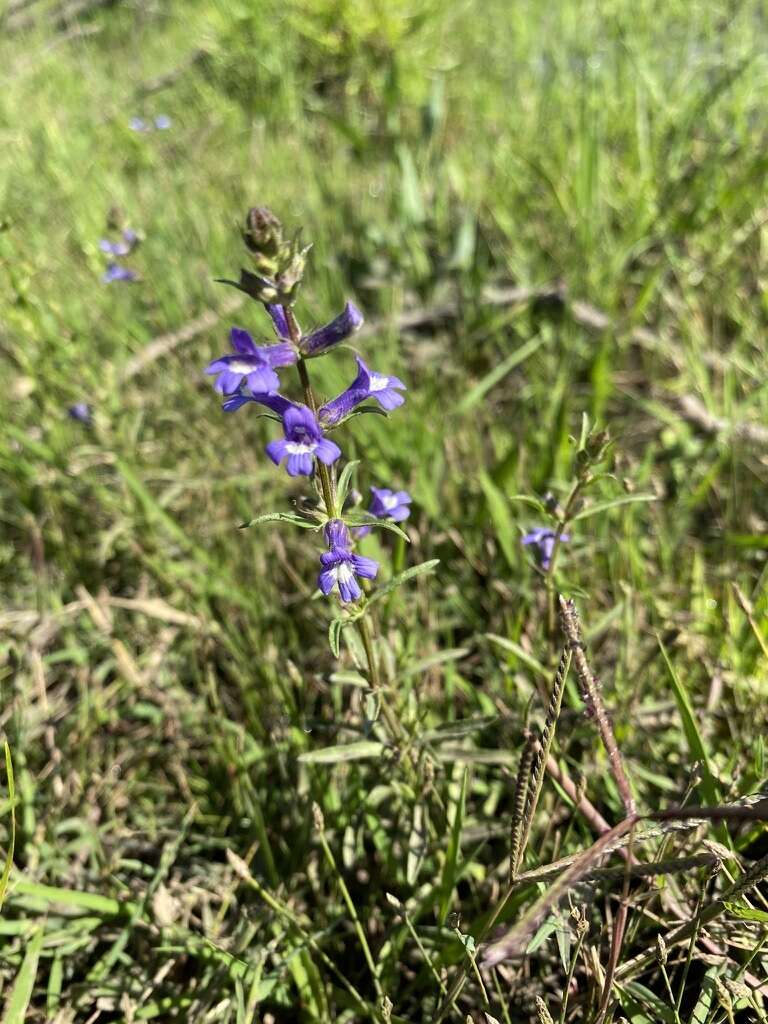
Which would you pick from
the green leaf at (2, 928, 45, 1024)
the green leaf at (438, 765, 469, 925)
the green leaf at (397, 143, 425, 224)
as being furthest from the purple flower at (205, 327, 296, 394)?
the green leaf at (397, 143, 425, 224)

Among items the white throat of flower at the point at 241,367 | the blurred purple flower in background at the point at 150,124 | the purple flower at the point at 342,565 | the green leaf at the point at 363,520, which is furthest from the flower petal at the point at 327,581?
the blurred purple flower in background at the point at 150,124

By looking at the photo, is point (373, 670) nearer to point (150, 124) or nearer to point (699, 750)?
point (699, 750)

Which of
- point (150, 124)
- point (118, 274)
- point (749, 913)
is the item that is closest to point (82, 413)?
point (118, 274)

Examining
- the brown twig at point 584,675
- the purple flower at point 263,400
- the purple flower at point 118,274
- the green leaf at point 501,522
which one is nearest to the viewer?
the brown twig at point 584,675

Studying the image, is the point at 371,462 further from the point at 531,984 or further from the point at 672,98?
the point at 672,98

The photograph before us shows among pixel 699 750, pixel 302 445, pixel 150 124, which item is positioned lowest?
pixel 699 750

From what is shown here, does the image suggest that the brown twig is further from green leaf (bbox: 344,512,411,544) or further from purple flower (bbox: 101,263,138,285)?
purple flower (bbox: 101,263,138,285)

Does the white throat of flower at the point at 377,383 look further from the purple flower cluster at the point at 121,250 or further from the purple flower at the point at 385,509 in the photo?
the purple flower cluster at the point at 121,250
